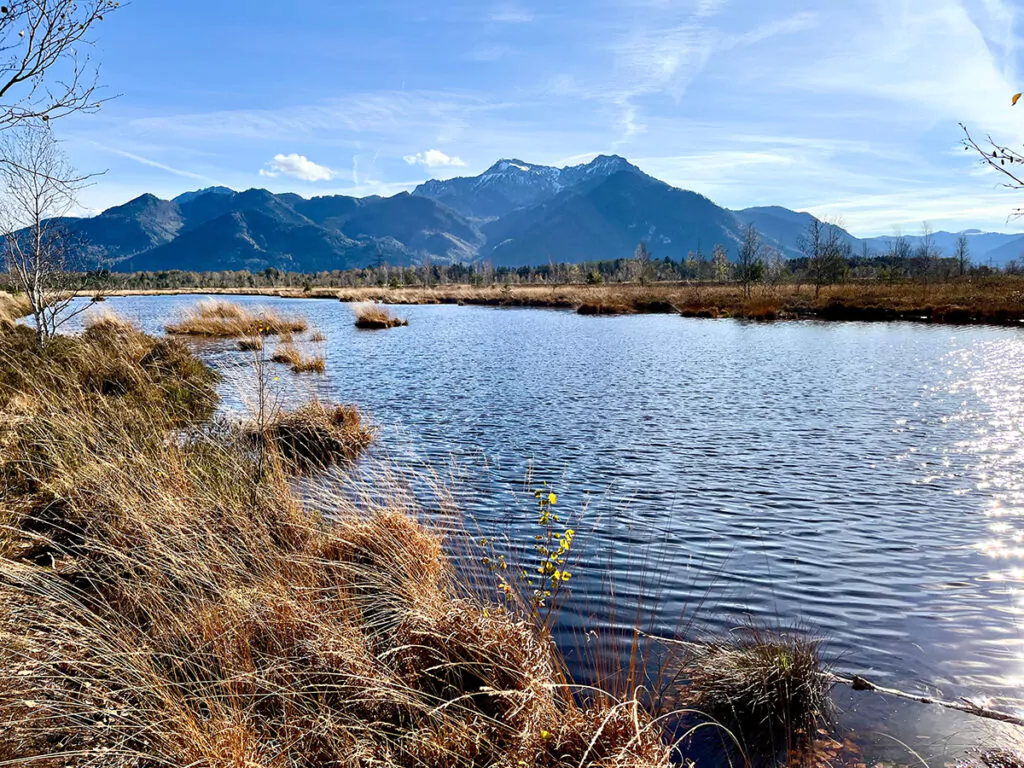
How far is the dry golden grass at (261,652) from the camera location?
9.89ft

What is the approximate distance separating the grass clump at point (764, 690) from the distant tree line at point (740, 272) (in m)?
56.7

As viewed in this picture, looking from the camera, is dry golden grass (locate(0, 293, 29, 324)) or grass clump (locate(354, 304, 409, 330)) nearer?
dry golden grass (locate(0, 293, 29, 324))

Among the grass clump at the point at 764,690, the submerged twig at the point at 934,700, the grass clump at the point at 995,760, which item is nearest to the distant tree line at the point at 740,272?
the submerged twig at the point at 934,700

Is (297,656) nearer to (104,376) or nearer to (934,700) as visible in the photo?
(934,700)

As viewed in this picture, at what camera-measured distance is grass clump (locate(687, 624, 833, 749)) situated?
4.11m

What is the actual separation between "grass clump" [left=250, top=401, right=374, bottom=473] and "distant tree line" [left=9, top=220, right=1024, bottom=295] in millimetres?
52305

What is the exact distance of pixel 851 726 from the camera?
13.6 ft

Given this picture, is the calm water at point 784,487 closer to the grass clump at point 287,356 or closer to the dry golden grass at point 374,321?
the grass clump at point 287,356

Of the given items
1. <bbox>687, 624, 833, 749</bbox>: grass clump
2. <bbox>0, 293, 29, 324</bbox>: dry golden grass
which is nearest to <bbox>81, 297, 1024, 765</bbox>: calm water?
<bbox>687, 624, 833, 749</bbox>: grass clump

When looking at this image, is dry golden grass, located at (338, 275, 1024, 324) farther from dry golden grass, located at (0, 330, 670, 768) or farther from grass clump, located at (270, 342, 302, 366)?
dry golden grass, located at (0, 330, 670, 768)

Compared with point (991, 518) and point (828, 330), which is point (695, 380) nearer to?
point (991, 518)

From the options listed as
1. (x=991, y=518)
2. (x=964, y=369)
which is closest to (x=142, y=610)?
(x=991, y=518)

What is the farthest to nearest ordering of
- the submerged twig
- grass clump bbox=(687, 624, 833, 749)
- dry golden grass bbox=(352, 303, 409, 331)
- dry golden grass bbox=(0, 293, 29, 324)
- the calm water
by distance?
dry golden grass bbox=(352, 303, 409, 331) < dry golden grass bbox=(0, 293, 29, 324) < the calm water < the submerged twig < grass clump bbox=(687, 624, 833, 749)

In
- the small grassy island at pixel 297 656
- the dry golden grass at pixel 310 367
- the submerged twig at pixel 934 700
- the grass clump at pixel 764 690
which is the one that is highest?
the dry golden grass at pixel 310 367
